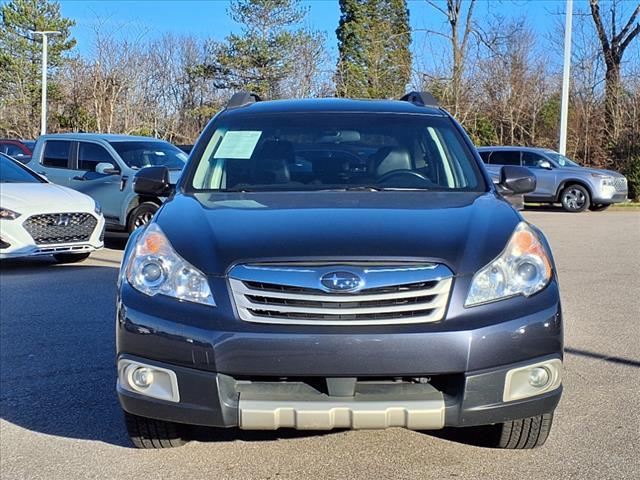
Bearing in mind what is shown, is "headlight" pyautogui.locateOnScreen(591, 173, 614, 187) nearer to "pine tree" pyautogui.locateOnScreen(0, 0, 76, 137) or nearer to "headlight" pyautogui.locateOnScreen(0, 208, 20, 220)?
"headlight" pyautogui.locateOnScreen(0, 208, 20, 220)

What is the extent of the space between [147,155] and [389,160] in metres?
8.54

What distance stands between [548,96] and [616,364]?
92.3 ft

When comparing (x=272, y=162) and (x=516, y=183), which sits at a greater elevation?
(x=272, y=162)

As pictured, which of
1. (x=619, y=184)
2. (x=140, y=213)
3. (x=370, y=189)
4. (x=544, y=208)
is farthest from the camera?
(x=544, y=208)

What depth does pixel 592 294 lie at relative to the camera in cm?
814

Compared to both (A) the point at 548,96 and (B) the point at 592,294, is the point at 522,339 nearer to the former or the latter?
(B) the point at 592,294

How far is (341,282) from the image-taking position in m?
3.04

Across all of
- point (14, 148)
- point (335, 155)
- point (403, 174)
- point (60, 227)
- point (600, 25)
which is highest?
point (600, 25)

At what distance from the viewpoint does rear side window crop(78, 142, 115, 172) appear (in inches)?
488

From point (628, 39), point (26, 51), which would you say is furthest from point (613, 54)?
point (26, 51)

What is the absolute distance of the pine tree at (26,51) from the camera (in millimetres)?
41062

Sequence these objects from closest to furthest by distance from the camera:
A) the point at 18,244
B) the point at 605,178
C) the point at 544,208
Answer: the point at 18,244
the point at 605,178
the point at 544,208

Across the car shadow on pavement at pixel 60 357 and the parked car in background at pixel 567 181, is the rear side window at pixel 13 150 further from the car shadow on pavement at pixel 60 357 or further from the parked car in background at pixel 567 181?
the car shadow on pavement at pixel 60 357

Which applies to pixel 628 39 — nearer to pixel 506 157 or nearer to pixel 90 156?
pixel 506 157
